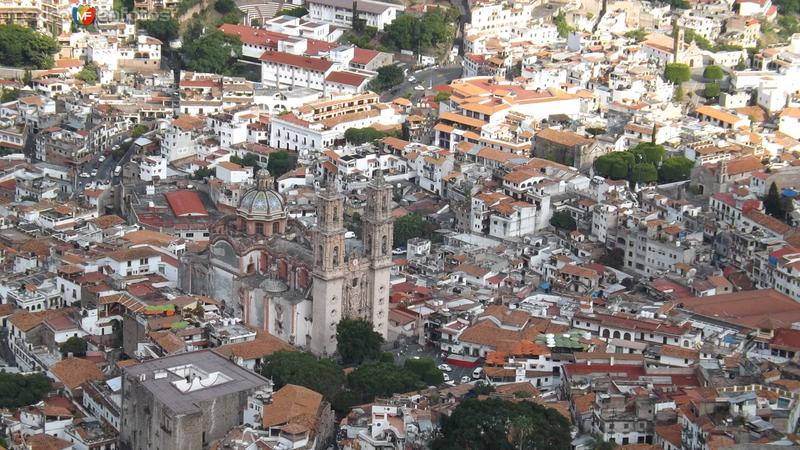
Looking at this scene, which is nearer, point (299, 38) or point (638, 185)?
point (638, 185)

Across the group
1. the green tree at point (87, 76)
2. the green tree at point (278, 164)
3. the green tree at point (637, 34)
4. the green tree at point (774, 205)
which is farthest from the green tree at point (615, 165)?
the green tree at point (87, 76)

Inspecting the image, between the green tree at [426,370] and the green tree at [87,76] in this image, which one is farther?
the green tree at [87,76]

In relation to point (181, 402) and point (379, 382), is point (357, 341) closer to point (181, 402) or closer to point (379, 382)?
point (379, 382)

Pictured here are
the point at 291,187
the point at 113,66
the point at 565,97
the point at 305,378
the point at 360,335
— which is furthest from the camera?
the point at 113,66

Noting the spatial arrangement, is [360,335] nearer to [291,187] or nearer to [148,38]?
[291,187]

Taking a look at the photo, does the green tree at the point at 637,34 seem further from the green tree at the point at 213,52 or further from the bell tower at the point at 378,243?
the bell tower at the point at 378,243

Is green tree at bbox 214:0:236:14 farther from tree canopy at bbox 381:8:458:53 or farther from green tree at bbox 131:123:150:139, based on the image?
green tree at bbox 131:123:150:139

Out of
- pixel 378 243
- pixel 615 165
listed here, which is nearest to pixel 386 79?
pixel 615 165

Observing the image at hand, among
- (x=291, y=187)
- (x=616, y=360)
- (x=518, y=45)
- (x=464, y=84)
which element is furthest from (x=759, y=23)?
(x=616, y=360)
